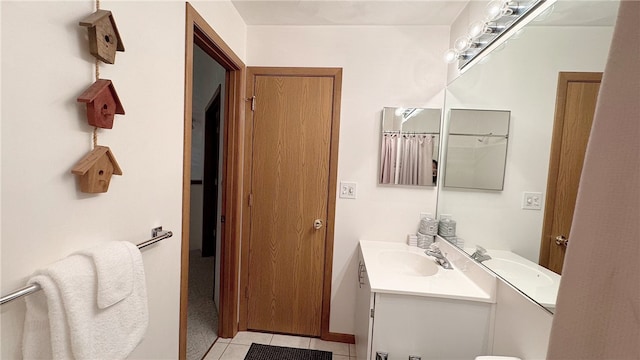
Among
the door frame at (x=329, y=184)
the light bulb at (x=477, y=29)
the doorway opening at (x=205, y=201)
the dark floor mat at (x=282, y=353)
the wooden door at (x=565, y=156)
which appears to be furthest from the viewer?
the doorway opening at (x=205, y=201)

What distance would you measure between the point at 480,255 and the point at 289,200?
4.23 ft

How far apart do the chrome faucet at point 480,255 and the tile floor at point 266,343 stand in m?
1.16

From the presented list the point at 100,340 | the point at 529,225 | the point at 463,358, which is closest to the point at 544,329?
the point at 529,225

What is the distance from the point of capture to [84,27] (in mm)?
670

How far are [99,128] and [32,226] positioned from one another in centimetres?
31

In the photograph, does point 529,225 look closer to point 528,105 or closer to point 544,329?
point 544,329

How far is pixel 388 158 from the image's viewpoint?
180 cm

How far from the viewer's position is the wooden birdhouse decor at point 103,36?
0.65 meters

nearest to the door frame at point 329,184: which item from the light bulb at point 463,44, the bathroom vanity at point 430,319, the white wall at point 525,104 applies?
the bathroom vanity at point 430,319

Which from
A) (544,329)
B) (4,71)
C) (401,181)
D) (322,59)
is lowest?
(544,329)

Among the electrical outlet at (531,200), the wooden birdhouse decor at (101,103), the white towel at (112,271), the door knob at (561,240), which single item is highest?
the wooden birdhouse decor at (101,103)

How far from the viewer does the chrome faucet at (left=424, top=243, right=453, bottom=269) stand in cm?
148

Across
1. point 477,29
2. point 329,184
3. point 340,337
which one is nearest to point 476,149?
point 477,29

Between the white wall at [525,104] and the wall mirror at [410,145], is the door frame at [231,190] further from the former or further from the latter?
the white wall at [525,104]
